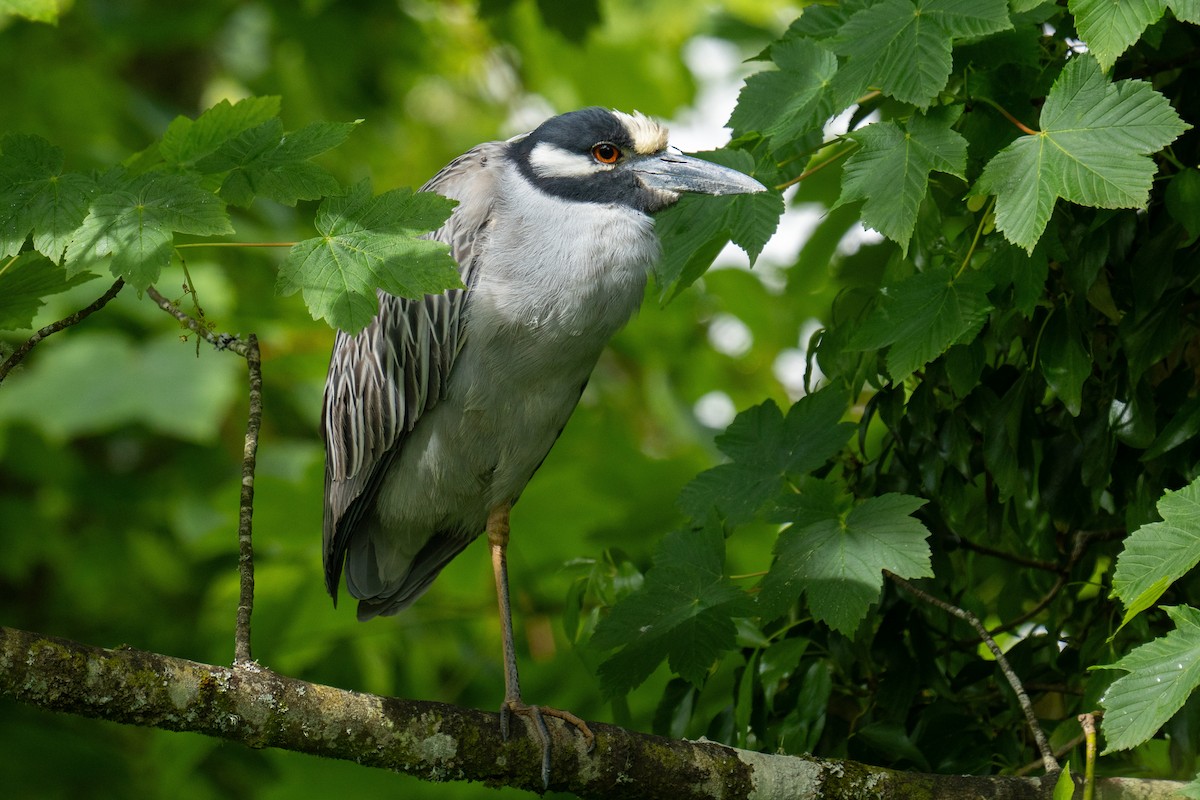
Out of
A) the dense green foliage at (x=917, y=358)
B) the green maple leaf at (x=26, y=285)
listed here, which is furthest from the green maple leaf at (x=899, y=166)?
the green maple leaf at (x=26, y=285)

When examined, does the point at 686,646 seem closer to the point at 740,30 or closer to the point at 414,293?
the point at 414,293

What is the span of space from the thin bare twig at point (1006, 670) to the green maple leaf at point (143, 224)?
1.50m

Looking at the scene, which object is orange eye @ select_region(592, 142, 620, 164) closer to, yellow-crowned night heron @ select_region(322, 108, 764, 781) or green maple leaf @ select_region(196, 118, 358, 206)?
yellow-crowned night heron @ select_region(322, 108, 764, 781)

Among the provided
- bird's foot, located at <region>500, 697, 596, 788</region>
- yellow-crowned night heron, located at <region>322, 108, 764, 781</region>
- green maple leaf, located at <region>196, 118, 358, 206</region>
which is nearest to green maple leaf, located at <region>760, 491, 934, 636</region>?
bird's foot, located at <region>500, 697, 596, 788</region>

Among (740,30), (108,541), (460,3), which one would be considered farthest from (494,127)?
(108,541)

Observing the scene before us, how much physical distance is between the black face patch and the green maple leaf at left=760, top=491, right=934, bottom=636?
1.37 meters

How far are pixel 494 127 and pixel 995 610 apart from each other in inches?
260

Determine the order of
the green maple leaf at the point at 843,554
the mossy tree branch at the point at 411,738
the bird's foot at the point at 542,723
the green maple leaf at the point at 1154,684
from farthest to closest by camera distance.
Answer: the bird's foot at the point at 542,723 < the green maple leaf at the point at 843,554 < the mossy tree branch at the point at 411,738 < the green maple leaf at the point at 1154,684

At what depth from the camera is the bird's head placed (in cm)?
355

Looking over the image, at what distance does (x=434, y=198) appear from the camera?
91.4 inches

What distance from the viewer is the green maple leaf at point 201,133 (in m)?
2.43

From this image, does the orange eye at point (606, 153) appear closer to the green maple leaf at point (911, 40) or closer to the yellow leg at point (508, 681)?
the yellow leg at point (508, 681)

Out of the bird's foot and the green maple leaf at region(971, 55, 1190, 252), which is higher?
the green maple leaf at region(971, 55, 1190, 252)

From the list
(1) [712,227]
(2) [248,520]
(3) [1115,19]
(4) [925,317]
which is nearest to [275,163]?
(2) [248,520]
